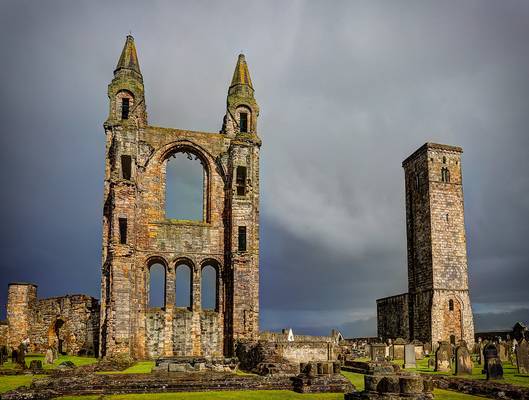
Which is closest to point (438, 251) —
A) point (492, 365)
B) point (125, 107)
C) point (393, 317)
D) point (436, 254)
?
point (436, 254)

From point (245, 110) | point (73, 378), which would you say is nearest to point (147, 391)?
point (73, 378)

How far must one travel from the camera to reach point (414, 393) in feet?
35.4

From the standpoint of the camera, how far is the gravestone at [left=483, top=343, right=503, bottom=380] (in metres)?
15.8

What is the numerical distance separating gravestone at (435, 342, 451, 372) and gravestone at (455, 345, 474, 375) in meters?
2.21

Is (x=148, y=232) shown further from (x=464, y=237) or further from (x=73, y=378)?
(x=464, y=237)

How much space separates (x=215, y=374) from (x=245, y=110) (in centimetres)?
1603

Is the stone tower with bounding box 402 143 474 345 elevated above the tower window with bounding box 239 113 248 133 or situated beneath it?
situated beneath

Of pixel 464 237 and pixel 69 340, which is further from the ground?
pixel 464 237

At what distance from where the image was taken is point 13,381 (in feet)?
56.5

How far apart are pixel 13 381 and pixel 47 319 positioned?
14.6m

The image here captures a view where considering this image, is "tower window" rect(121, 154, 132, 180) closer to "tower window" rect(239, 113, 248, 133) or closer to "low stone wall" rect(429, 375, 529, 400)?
"tower window" rect(239, 113, 248, 133)

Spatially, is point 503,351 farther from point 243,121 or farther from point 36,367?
point 36,367

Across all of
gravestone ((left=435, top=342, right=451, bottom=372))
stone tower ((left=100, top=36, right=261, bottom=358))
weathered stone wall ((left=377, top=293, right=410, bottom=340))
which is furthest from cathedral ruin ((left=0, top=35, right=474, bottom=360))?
weathered stone wall ((left=377, top=293, right=410, bottom=340))

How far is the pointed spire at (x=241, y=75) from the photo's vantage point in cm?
2994
